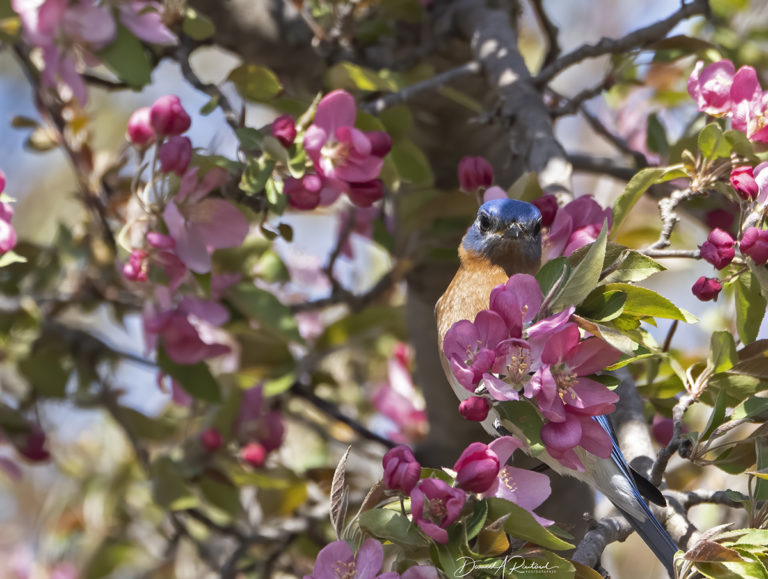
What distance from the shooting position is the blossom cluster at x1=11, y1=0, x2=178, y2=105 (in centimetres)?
214

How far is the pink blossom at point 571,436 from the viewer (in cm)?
151

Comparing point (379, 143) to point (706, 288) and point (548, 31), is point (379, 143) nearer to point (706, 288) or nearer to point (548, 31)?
point (706, 288)

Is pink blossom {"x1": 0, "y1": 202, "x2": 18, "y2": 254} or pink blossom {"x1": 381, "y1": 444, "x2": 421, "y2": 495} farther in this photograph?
pink blossom {"x1": 0, "y1": 202, "x2": 18, "y2": 254}

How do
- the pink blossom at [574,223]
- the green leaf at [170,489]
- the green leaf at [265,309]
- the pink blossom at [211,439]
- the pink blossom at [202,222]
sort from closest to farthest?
the pink blossom at [574,223], the pink blossom at [202,222], the green leaf at [265,309], the green leaf at [170,489], the pink blossom at [211,439]

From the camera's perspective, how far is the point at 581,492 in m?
2.72

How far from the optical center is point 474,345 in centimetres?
155

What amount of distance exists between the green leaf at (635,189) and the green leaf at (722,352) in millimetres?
308

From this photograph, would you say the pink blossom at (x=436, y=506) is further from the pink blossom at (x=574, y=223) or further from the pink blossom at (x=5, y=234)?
the pink blossom at (x=5, y=234)

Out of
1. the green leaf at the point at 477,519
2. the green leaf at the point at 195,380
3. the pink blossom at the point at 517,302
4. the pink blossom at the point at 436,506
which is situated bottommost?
the green leaf at the point at 195,380

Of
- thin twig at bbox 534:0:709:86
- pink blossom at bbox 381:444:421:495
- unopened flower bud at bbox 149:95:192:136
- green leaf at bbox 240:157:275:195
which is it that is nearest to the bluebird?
pink blossom at bbox 381:444:421:495

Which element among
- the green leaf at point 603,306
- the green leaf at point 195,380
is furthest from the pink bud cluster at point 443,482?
the green leaf at point 195,380

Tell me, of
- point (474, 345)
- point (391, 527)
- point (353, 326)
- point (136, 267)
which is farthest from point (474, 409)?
point (353, 326)

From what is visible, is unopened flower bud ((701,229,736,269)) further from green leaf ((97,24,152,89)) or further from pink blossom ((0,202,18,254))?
pink blossom ((0,202,18,254))

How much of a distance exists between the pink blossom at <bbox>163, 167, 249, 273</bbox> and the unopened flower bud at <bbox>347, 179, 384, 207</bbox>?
0.96ft
